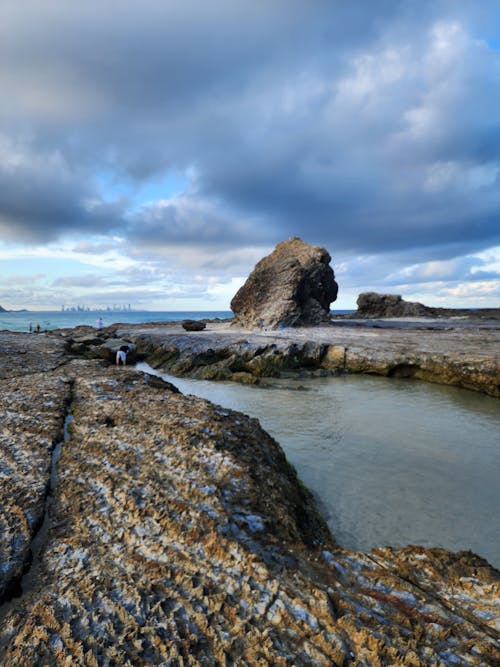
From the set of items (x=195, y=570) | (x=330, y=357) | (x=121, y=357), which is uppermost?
(x=330, y=357)

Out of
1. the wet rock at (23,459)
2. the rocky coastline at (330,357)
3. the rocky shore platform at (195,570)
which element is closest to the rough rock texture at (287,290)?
the rocky coastline at (330,357)

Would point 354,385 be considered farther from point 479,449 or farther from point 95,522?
point 95,522

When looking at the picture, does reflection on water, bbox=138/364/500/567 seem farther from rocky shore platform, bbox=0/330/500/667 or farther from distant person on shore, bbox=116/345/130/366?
distant person on shore, bbox=116/345/130/366

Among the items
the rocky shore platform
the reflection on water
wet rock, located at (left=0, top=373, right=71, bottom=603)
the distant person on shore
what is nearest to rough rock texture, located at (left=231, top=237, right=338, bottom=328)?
the distant person on shore

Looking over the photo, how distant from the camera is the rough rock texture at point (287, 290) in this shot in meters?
34.2

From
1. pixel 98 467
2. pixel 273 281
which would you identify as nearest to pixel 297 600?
pixel 98 467

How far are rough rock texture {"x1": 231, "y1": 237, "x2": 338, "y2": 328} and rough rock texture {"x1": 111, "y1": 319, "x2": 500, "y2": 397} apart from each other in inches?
278

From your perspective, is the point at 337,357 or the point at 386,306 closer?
the point at 337,357

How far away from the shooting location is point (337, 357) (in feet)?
73.1

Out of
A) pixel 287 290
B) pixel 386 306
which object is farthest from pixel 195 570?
pixel 386 306

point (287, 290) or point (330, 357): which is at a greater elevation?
point (287, 290)

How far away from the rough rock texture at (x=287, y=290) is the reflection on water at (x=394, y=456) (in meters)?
17.2

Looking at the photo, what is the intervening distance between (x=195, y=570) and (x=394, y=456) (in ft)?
23.3

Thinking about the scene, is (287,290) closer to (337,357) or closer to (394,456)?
(337,357)
